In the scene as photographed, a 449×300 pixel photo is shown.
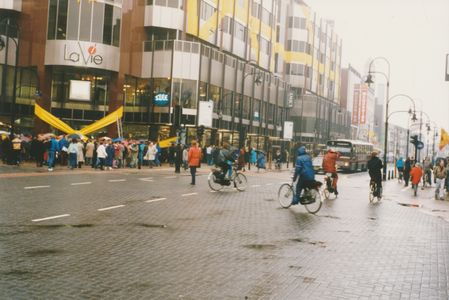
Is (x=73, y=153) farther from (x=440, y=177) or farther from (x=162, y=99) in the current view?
(x=440, y=177)

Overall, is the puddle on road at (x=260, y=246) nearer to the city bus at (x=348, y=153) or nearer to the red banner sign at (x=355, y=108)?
the city bus at (x=348, y=153)

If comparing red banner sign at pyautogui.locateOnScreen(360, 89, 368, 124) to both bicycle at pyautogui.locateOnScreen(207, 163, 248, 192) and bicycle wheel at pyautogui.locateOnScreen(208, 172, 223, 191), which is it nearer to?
bicycle at pyautogui.locateOnScreen(207, 163, 248, 192)

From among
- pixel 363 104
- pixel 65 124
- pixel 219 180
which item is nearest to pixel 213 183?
pixel 219 180

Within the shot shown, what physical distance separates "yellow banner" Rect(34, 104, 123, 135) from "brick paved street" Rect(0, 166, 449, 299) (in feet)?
65.8

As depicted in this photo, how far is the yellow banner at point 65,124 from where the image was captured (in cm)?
3303

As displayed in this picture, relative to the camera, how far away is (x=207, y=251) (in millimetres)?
7508

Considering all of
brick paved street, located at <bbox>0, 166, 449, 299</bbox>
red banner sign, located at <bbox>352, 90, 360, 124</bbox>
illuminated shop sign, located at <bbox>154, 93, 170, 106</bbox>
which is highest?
red banner sign, located at <bbox>352, 90, 360, 124</bbox>

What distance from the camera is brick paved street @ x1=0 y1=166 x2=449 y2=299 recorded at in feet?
18.1

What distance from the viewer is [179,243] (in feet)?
26.3

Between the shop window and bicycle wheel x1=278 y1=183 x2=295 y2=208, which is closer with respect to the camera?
bicycle wheel x1=278 y1=183 x2=295 y2=208

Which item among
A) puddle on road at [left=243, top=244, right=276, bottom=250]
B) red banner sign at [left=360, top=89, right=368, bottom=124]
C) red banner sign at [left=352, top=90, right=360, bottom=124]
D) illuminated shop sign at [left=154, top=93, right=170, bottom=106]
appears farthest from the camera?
red banner sign at [left=360, top=89, right=368, bottom=124]

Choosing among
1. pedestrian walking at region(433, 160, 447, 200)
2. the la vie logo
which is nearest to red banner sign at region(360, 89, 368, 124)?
the la vie logo

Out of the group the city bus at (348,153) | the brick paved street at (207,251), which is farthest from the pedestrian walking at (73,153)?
the city bus at (348,153)

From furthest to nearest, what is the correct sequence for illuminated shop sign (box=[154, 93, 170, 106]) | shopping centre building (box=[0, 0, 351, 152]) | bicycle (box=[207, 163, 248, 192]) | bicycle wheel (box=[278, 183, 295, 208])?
illuminated shop sign (box=[154, 93, 170, 106]), shopping centre building (box=[0, 0, 351, 152]), bicycle (box=[207, 163, 248, 192]), bicycle wheel (box=[278, 183, 295, 208])
